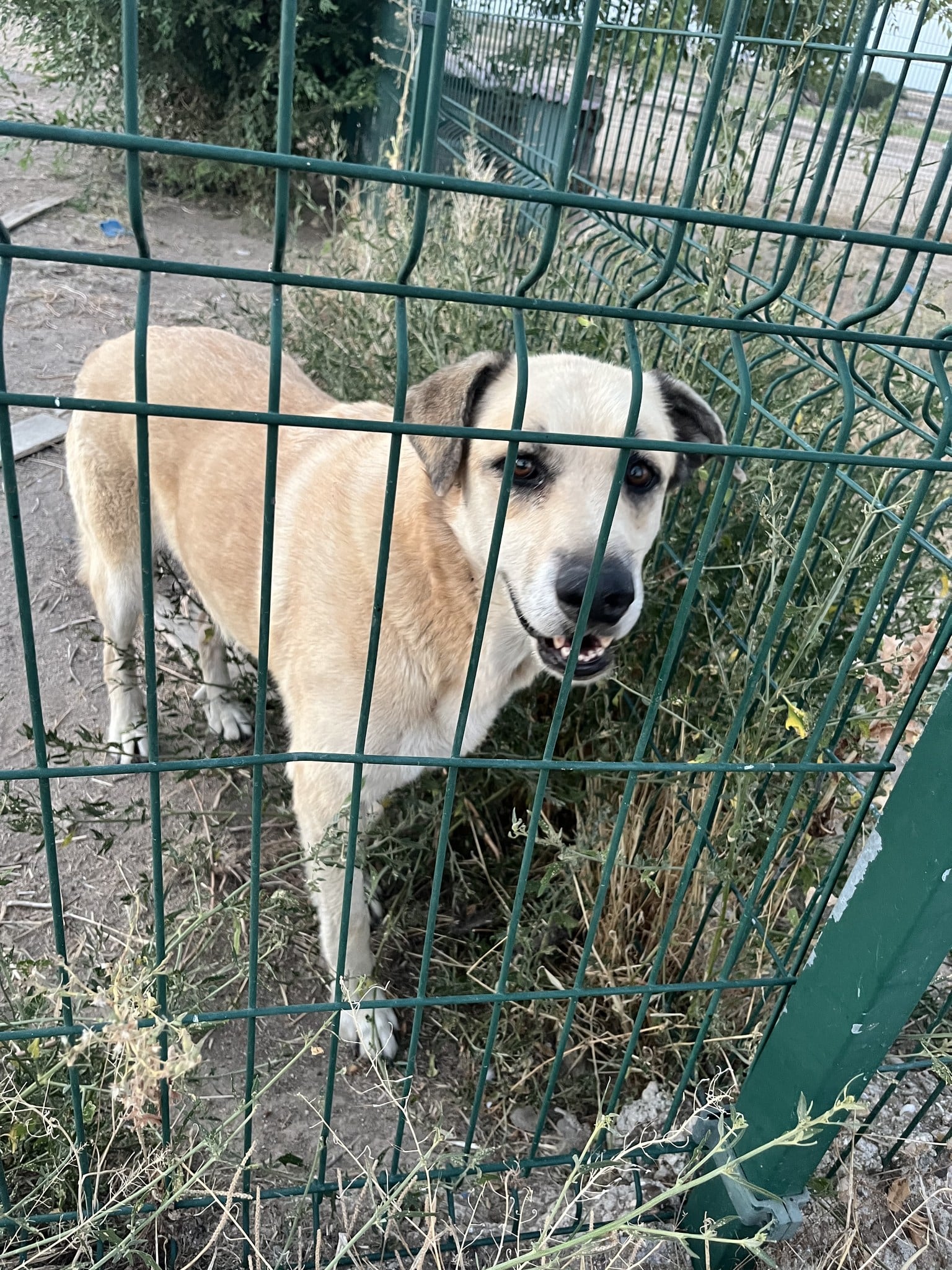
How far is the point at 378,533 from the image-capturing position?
2.27 meters

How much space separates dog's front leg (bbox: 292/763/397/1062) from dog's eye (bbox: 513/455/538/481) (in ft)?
2.92

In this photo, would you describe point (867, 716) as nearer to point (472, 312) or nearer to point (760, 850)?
point (760, 850)

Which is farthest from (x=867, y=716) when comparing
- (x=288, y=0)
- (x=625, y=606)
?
(x=288, y=0)

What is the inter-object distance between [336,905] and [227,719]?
1.28m

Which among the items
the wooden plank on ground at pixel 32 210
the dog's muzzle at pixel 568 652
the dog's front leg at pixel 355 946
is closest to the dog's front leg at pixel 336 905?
the dog's front leg at pixel 355 946

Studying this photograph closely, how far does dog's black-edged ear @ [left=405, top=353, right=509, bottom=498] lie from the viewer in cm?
198

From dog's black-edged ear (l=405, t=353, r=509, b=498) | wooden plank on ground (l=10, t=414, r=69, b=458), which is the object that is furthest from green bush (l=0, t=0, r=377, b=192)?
dog's black-edged ear (l=405, t=353, r=509, b=498)

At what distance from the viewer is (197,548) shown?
2889mm

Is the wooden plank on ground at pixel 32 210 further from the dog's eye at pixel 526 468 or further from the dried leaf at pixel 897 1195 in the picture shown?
the dried leaf at pixel 897 1195

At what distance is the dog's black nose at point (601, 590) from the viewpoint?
1.79 metres

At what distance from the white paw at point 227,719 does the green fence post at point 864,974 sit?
2.22 metres

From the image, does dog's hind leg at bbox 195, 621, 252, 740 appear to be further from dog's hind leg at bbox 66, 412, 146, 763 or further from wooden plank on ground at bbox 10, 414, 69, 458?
wooden plank on ground at bbox 10, 414, 69, 458

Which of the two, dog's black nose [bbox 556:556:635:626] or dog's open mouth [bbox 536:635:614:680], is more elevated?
dog's black nose [bbox 556:556:635:626]

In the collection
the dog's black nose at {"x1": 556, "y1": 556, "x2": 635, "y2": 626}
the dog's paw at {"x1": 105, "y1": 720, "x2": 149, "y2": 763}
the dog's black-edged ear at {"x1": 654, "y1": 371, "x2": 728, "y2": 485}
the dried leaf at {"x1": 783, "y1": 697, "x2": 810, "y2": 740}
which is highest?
the dog's black-edged ear at {"x1": 654, "y1": 371, "x2": 728, "y2": 485}
